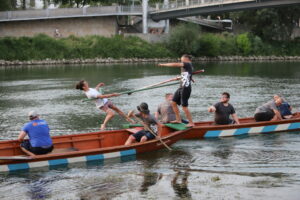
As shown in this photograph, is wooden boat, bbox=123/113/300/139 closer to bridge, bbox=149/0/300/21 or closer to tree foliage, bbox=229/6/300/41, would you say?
bridge, bbox=149/0/300/21

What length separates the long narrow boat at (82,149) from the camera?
14.9 meters

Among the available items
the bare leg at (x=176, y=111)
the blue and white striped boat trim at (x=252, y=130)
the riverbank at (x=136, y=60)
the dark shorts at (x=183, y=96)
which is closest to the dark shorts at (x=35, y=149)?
the bare leg at (x=176, y=111)

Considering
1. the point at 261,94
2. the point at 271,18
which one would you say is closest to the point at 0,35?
the point at 271,18

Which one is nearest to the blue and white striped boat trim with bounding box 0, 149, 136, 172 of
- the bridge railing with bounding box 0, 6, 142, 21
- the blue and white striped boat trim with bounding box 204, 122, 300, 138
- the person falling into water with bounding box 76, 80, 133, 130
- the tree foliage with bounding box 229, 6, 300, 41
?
the person falling into water with bounding box 76, 80, 133, 130

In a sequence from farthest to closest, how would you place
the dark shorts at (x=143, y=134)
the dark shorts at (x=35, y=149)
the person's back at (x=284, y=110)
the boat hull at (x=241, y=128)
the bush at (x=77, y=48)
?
the bush at (x=77, y=48) < the person's back at (x=284, y=110) < the boat hull at (x=241, y=128) < the dark shorts at (x=143, y=134) < the dark shorts at (x=35, y=149)

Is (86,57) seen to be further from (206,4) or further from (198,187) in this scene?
(198,187)

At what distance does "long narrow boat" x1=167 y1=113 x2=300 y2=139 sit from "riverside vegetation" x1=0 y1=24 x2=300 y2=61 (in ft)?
166

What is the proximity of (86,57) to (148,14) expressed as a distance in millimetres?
13656

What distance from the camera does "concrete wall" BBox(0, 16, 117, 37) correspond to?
74.8 meters

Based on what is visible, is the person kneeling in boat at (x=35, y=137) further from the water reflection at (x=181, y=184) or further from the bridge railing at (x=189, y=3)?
the bridge railing at (x=189, y=3)

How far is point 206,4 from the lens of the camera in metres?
69.4

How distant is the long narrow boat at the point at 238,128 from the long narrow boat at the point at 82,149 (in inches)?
40.0

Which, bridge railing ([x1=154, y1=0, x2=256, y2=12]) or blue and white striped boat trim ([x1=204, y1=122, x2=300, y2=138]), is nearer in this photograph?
blue and white striped boat trim ([x1=204, y1=122, x2=300, y2=138])

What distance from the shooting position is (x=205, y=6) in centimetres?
7006
